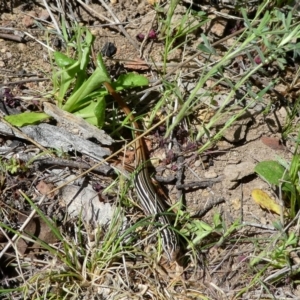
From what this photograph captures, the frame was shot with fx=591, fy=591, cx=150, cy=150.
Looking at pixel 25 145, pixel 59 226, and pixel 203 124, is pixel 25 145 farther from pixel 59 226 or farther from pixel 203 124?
pixel 203 124

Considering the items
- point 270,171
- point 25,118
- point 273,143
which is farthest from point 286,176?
point 25,118

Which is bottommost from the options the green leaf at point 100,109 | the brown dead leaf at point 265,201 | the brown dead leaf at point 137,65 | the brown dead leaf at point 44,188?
the brown dead leaf at point 265,201

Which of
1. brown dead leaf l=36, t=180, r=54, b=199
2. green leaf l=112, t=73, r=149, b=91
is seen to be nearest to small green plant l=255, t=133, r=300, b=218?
green leaf l=112, t=73, r=149, b=91

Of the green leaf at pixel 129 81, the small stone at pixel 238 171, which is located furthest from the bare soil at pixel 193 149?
the green leaf at pixel 129 81

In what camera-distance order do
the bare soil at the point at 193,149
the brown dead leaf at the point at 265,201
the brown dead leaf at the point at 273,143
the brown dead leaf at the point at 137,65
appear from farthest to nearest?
the brown dead leaf at the point at 137,65 → the brown dead leaf at the point at 273,143 → the brown dead leaf at the point at 265,201 → the bare soil at the point at 193,149

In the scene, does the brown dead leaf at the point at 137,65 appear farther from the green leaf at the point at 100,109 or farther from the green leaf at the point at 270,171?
the green leaf at the point at 270,171

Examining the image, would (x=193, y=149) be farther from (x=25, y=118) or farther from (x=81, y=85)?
(x=25, y=118)

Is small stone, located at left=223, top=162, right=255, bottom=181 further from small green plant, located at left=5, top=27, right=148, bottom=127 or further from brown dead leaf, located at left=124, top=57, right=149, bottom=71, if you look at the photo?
brown dead leaf, located at left=124, top=57, right=149, bottom=71

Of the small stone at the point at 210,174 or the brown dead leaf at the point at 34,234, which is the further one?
the small stone at the point at 210,174
